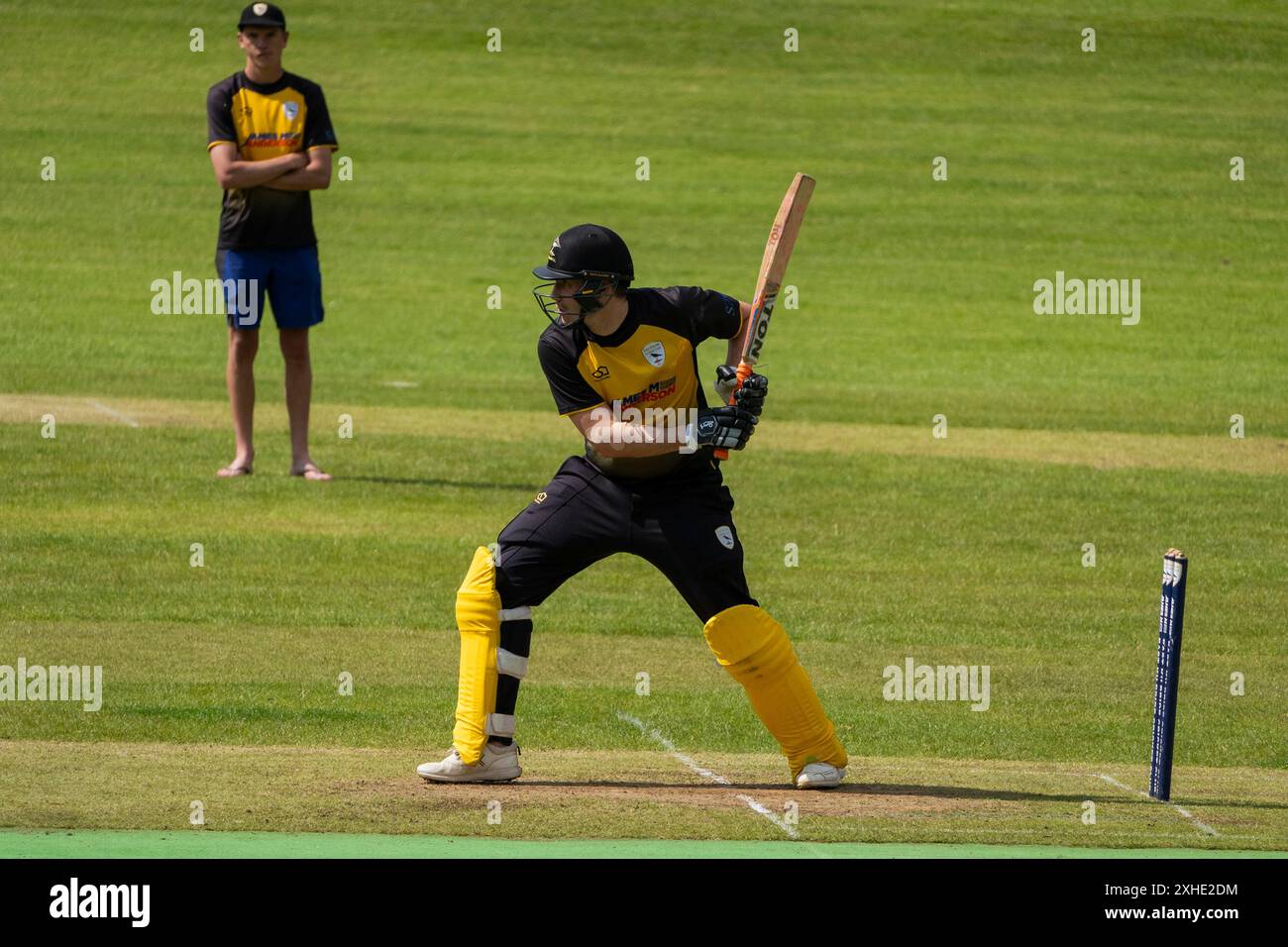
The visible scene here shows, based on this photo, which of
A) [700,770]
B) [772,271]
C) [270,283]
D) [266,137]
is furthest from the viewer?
[270,283]

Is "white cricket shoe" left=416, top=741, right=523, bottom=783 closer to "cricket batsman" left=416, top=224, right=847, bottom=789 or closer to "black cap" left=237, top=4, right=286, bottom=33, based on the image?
"cricket batsman" left=416, top=224, right=847, bottom=789

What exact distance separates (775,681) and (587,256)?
1.90 meters

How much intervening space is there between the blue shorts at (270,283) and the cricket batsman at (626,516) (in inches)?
269

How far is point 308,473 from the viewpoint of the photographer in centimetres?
1557

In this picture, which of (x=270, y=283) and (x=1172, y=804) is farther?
(x=270, y=283)

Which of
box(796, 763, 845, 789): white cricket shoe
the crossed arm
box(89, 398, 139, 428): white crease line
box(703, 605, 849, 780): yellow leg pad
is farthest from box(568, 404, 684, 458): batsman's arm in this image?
box(89, 398, 139, 428): white crease line

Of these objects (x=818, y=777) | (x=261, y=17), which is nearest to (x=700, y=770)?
(x=818, y=777)

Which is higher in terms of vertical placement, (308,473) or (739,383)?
(739,383)

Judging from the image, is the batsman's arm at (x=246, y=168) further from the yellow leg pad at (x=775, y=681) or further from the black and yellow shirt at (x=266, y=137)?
the yellow leg pad at (x=775, y=681)

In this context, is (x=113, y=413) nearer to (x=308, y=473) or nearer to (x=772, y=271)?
(x=308, y=473)

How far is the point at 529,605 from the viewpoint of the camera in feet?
27.7

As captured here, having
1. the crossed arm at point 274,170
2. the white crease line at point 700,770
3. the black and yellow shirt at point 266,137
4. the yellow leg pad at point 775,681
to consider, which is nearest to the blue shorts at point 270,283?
the black and yellow shirt at point 266,137

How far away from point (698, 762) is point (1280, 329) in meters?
18.9

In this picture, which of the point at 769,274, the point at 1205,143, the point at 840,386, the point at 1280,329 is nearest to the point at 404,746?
the point at 769,274
